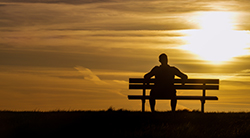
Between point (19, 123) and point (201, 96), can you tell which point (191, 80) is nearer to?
point (201, 96)

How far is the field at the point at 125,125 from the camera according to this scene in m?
8.96

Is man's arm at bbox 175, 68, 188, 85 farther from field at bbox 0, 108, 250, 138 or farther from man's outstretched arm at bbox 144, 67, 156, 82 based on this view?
field at bbox 0, 108, 250, 138

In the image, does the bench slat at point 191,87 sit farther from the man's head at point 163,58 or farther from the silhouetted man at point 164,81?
the man's head at point 163,58

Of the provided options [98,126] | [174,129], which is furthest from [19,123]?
[174,129]

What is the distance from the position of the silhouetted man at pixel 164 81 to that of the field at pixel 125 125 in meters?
1.12

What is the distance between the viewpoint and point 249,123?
1091cm

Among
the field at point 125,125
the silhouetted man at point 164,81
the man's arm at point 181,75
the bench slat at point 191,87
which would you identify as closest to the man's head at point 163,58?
the silhouetted man at point 164,81

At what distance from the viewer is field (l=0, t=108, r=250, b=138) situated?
8961 mm

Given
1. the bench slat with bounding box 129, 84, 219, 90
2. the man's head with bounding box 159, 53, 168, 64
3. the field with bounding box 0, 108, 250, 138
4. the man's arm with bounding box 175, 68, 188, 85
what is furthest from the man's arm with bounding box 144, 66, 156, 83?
the field with bounding box 0, 108, 250, 138

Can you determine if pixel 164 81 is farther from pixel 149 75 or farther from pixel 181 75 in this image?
pixel 181 75

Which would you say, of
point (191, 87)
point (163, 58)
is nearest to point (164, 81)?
point (163, 58)

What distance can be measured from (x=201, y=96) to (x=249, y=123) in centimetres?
301

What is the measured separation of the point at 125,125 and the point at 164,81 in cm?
326

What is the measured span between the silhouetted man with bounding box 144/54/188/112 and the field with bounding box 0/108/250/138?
1.12 metres
